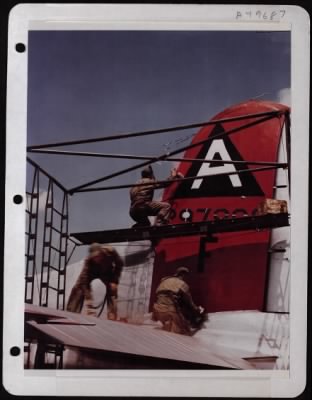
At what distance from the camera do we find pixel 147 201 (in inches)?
38.4

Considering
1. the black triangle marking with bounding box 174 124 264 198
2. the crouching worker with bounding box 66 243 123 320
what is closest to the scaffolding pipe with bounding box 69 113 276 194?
the black triangle marking with bounding box 174 124 264 198

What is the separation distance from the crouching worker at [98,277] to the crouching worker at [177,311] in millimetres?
83

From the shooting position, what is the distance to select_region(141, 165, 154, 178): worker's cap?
0.98 metres

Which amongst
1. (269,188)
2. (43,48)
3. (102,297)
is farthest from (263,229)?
(43,48)

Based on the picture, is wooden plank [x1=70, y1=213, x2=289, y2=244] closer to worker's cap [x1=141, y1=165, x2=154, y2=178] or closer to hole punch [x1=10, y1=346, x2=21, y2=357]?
worker's cap [x1=141, y1=165, x2=154, y2=178]

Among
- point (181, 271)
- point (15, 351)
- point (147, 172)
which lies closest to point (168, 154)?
point (147, 172)

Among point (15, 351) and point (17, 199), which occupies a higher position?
point (17, 199)

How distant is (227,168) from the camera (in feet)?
3.24

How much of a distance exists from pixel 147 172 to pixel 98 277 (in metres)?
0.21

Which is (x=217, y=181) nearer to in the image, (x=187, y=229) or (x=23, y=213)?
(x=187, y=229)

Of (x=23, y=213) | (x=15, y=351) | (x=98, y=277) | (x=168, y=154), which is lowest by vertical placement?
(x=15, y=351)

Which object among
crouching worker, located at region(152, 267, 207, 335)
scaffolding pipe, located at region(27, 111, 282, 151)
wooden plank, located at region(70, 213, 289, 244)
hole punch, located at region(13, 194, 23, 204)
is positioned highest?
scaffolding pipe, located at region(27, 111, 282, 151)

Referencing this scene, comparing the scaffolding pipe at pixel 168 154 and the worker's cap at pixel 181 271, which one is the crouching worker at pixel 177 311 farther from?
the scaffolding pipe at pixel 168 154

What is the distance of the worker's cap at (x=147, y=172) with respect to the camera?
0.98 m
